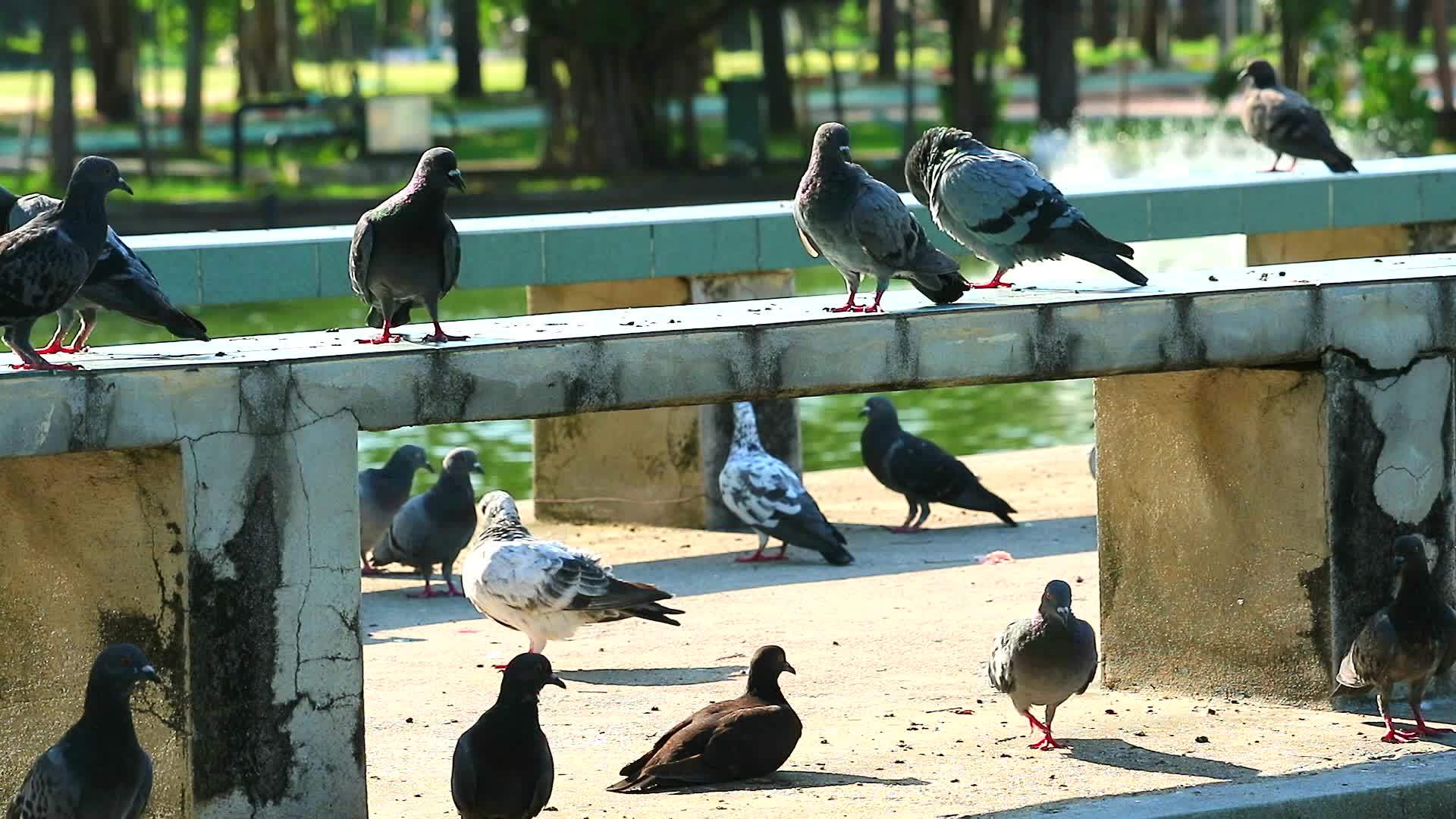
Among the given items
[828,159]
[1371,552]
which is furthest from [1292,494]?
[828,159]

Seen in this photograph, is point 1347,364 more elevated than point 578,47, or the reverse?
point 578,47

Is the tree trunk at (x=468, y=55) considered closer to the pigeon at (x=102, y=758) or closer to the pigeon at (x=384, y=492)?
the pigeon at (x=384, y=492)

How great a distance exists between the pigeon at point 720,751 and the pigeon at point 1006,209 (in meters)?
1.75

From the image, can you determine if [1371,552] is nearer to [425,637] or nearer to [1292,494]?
[1292,494]

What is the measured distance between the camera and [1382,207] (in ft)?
41.4

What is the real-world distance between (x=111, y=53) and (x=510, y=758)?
3811 centimetres

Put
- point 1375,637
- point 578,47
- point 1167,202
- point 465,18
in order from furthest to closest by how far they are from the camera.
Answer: point 465,18 → point 578,47 → point 1167,202 → point 1375,637

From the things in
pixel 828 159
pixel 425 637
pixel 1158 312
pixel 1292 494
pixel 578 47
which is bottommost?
pixel 425 637

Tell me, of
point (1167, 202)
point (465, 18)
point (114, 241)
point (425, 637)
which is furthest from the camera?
point (465, 18)

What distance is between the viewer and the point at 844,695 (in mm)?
8125

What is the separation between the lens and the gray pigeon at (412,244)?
662 centimetres

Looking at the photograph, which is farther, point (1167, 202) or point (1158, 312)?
point (1167, 202)

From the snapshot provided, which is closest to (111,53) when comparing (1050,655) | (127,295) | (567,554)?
(567,554)

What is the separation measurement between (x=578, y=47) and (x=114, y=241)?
2315cm
